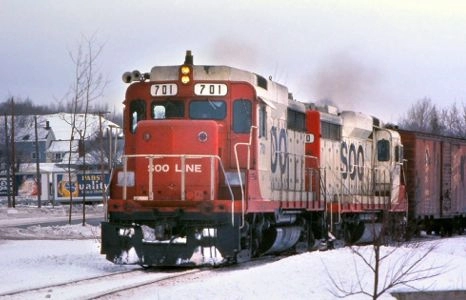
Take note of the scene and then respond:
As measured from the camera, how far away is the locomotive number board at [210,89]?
1576cm

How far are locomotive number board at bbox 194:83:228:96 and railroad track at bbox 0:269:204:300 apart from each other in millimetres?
3341

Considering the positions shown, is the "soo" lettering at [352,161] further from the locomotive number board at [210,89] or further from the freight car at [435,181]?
the locomotive number board at [210,89]

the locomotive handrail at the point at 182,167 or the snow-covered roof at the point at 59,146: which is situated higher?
the snow-covered roof at the point at 59,146

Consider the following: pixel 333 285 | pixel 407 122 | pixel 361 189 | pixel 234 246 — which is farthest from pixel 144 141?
pixel 407 122

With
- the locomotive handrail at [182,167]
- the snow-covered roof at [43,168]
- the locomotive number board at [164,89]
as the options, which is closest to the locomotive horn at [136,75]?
the locomotive number board at [164,89]

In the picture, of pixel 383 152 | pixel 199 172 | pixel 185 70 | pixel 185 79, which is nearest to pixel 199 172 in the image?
pixel 199 172

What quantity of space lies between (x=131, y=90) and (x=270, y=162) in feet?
10.4

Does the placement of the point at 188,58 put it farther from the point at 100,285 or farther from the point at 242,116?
the point at 100,285

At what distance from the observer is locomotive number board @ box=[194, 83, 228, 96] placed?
51.7ft

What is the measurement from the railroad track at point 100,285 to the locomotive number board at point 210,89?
3341 millimetres

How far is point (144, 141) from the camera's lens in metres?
15.6

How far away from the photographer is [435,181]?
2998 centimetres

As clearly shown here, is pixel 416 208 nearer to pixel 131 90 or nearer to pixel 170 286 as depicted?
pixel 131 90

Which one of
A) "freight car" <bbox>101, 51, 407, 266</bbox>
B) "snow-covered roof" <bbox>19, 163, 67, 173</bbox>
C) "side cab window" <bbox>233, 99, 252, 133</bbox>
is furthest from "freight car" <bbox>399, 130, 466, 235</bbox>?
"snow-covered roof" <bbox>19, 163, 67, 173</bbox>
